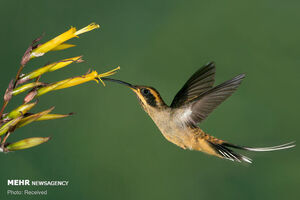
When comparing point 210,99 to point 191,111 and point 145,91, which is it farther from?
point 145,91

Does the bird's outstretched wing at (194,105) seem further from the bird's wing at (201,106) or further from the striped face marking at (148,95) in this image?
the striped face marking at (148,95)

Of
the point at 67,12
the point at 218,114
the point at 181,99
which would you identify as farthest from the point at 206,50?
the point at 181,99

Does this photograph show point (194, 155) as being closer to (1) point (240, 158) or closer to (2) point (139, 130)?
(2) point (139, 130)

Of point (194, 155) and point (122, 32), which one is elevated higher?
point (122, 32)

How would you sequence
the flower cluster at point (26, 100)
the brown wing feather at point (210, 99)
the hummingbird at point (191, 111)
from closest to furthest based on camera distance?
the flower cluster at point (26, 100) < the brown wing feather at point (210, 99) < the hummingbird at point (191, 111)

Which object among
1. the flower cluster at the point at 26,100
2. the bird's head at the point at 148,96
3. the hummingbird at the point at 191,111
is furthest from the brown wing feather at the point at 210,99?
the flower cluster at the point at 26,100

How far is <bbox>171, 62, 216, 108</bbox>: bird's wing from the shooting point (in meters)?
1.78

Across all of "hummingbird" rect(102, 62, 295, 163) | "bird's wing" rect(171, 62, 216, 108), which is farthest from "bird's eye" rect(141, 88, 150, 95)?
"bird's wing" rect(171, 62, 216, 108)

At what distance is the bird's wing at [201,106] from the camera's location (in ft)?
5.60

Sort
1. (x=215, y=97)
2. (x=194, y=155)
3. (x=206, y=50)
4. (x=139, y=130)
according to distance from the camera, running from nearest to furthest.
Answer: (x=215, y=97), (x=194, y=155), (x=139, y=130), (x=206, y=50)

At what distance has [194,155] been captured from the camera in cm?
276

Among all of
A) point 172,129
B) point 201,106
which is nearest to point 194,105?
point 201,106

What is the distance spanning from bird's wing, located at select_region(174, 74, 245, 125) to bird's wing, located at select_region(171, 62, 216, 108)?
3 cm

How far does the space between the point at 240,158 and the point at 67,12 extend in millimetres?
1933
